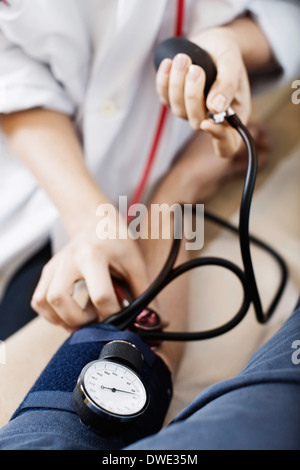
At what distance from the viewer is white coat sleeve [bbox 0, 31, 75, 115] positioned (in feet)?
2.10

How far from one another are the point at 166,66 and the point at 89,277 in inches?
10.8

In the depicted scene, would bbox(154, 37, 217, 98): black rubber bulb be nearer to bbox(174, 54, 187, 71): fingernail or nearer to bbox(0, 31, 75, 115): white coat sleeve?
bbox(174, 54, 187, 71): fingernail

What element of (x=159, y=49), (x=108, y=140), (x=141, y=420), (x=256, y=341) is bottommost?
(x=256, y=341)

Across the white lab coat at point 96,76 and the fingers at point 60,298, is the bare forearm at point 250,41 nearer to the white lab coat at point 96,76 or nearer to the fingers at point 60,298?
the white lab coat at point 96,76

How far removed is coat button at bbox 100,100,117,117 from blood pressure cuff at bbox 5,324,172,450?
35 cm

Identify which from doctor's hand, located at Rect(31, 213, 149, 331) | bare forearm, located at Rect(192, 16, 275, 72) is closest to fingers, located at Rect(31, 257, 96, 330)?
doctor's hand, located at Rect(31, 213, 149, 331)

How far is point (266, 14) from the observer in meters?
0.72

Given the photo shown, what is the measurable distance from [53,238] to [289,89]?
25.9 inches

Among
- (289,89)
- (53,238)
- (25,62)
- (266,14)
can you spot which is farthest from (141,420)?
(289,89)

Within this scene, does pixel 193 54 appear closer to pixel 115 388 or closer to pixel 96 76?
pixel 96 76

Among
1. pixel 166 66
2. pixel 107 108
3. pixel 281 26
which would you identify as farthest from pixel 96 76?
pixel 281 26

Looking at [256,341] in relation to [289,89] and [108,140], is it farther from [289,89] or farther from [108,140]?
[289,89]

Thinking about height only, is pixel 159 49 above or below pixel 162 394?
above
